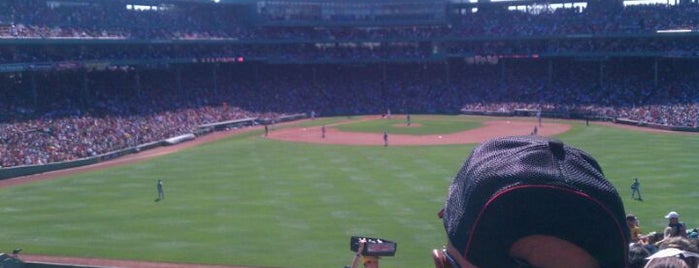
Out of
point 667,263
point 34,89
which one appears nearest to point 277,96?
point 34,89

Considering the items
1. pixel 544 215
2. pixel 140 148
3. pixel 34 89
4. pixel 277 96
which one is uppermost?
pixel 544 215

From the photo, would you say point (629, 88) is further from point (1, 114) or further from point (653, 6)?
point (1, 114)

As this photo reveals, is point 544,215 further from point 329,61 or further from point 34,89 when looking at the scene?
point 329,61

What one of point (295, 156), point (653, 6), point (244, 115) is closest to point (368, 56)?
point (244, 115)

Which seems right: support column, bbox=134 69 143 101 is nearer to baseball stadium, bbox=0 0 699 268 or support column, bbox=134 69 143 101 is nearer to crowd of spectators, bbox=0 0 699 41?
baseball stadium, bbox=0 0 699 268

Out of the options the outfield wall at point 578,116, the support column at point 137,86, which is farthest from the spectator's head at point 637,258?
Result: the support column at point 137,86

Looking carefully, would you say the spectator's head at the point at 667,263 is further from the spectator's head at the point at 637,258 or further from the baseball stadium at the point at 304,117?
the spectator's head at the point at 637,258

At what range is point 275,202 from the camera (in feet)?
87.1

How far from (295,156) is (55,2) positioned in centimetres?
3097

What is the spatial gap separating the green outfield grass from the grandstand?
11.2 metres

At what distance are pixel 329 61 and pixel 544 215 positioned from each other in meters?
69.0

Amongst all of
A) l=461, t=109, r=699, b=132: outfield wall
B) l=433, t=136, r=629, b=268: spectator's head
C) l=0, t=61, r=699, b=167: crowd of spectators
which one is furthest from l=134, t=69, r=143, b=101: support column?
l=433, t=136, r=629, b=268: spectator's head

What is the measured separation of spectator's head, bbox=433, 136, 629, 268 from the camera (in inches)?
87.2

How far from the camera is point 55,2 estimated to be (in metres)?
57.2
